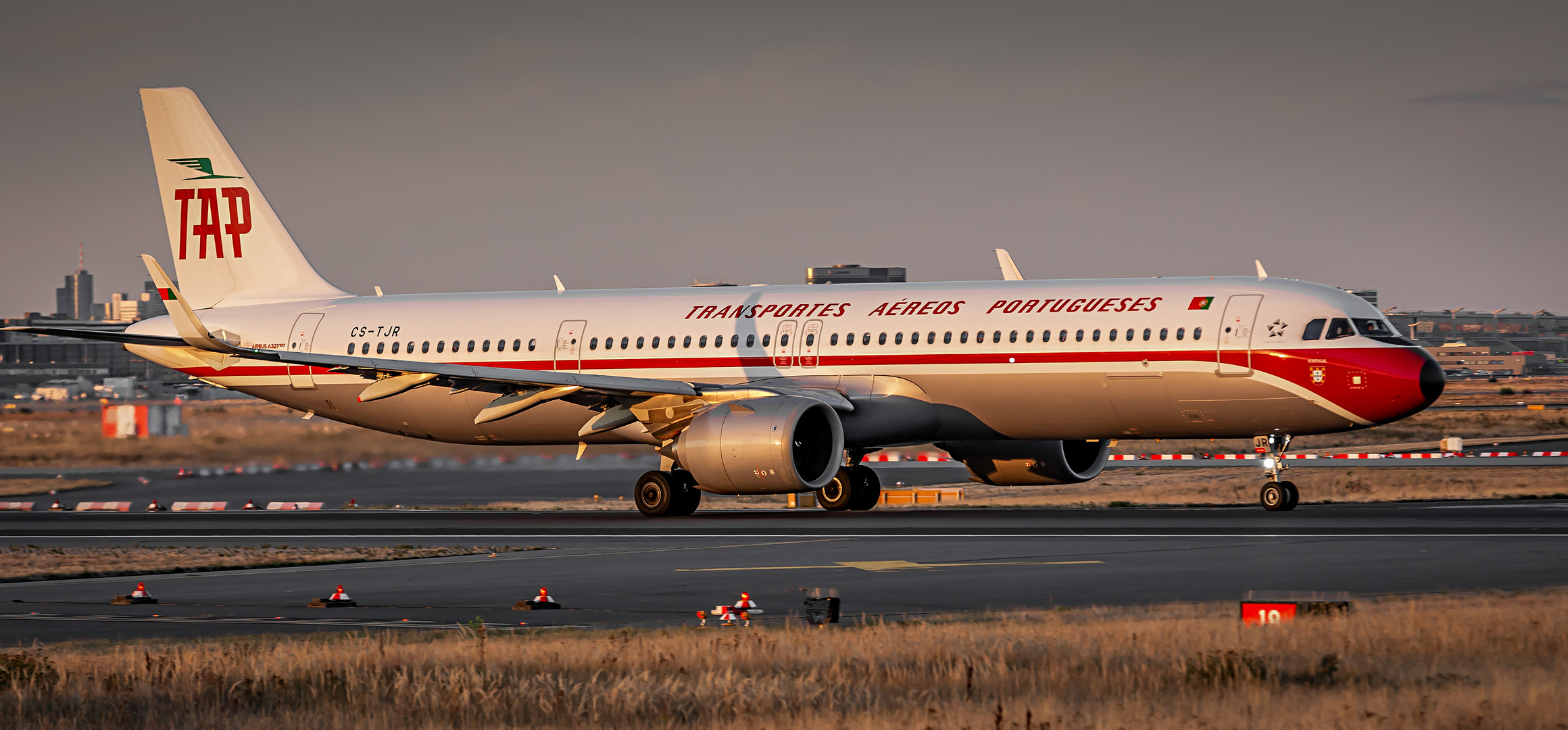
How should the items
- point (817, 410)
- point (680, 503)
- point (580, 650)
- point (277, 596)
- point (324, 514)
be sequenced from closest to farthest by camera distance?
point (580, 650) < point (277, 596) < point (817, 410) < point (680, 503) < point (324, 514)

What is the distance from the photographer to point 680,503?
3488 centimetres

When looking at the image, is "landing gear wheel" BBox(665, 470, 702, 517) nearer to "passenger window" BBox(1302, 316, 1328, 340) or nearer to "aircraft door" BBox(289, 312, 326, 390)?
"aircraft door" BBox(289, 312, 326, 390)

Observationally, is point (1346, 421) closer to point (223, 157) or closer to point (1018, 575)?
point (1018, 575)

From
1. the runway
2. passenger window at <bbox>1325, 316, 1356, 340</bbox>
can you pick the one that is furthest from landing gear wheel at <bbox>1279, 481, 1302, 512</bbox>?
passenger window at <bbox>1325, 316, 1356, 340</bbox>

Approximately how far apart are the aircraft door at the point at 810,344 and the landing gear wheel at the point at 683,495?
126 inches

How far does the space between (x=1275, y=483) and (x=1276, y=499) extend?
0.41m

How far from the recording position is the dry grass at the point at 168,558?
23.5m

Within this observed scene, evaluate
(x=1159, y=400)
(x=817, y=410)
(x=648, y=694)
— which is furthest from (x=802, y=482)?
(x=648, y=694)

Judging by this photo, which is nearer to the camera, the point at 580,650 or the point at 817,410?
the point at 580,650

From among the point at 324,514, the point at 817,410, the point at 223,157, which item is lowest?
the point at 324,514

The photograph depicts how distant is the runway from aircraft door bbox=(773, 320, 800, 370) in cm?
327

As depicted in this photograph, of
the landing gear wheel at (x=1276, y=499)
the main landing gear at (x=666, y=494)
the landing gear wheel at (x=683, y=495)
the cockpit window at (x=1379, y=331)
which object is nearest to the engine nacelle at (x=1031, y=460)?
the landing gear wheel at (x=1276, y=499)

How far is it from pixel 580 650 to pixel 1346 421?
2101cm

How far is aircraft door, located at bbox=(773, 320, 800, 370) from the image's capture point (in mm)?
34812
